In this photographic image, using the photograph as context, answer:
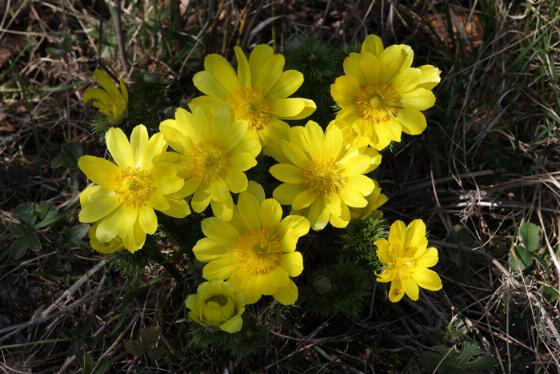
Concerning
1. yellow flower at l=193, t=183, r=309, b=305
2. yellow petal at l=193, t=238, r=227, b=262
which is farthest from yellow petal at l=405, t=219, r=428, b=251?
yellow petal at l=193, t=238, r=227, b=262

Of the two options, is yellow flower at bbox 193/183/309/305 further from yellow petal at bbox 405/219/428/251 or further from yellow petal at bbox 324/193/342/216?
yellow petal at bbox 405/219/428/251

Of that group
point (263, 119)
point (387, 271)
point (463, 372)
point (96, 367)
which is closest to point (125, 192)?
point (263, 119)

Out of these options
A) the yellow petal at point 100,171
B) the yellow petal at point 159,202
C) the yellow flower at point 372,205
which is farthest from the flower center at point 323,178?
the yellow petal at point 100,171

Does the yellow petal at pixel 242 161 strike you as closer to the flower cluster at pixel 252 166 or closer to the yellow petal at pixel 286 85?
the flower cluster at pixel 252 166

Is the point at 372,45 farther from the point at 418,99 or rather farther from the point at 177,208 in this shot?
the point at 177,208

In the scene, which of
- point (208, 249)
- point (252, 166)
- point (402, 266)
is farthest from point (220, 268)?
point (402, 266)
